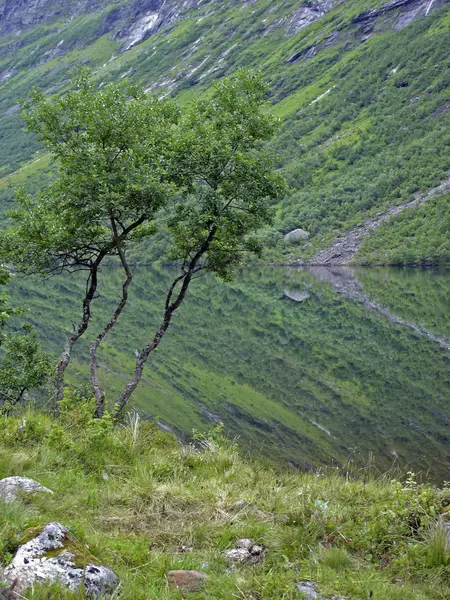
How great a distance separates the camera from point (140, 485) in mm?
8953

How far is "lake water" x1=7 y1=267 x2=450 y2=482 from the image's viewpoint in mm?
22781

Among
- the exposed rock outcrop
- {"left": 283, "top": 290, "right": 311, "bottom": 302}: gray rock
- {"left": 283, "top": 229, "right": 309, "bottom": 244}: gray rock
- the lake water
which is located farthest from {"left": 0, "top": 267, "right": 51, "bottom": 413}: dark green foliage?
{"left": 283, "top": 229, "right": 309, "bottom": 244}: gray rock

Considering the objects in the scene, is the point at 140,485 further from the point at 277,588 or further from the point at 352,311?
the point at 352,311

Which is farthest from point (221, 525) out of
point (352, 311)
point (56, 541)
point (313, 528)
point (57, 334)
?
point (352, 311)

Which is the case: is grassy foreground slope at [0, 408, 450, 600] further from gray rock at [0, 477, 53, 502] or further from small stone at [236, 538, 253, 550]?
gray rock at [0, 477, 53, 502]

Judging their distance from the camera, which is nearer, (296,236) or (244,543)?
(244,543)

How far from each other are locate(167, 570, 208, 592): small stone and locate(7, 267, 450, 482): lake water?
8828 mm

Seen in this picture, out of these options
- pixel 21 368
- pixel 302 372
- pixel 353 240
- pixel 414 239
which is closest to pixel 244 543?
pixel 21 368

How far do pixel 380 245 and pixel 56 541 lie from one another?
14394 centimetres

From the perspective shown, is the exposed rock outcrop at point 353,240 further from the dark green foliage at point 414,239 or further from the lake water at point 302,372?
the lake water at point 302,372

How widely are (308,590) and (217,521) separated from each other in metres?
2.15

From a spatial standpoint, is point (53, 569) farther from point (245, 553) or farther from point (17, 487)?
point (17, 487)

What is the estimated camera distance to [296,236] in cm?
16262

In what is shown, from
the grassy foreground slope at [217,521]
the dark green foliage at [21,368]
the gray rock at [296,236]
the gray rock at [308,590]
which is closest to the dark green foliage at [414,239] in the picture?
the gray rock at [296,236]
